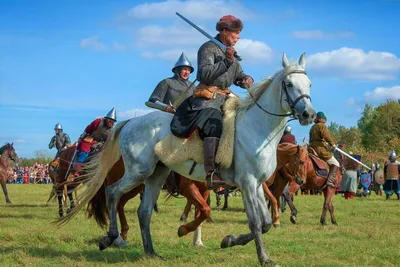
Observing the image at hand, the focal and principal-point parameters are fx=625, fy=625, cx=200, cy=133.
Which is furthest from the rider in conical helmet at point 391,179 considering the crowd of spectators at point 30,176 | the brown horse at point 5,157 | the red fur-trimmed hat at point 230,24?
the crowd of spectators at point 30,176

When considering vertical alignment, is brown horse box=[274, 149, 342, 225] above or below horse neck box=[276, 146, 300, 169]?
below

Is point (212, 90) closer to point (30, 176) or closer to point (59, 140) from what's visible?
point (59, 140)

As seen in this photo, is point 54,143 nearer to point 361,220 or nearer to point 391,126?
point 361,220

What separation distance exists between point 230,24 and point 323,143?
743 cm

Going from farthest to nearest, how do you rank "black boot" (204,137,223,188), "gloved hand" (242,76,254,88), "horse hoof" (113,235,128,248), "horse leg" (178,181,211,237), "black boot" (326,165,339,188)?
"black boot" (326,165,339,188) → "horse hoof" (113,235,128,248) → "horse leg" (178,181,211,237) → "gloved hand" (242,76,254,88) → "black boot" (204,137,223,188)

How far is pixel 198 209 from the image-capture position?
885 centimetres

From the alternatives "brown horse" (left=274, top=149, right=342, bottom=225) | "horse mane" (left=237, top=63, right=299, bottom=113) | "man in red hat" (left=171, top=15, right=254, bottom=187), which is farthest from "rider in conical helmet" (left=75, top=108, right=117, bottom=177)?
"horse mane" (left=237, top=63, right=299, bottom=113)

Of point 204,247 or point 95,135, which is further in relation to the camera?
point 95,135

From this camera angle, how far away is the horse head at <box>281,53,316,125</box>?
6.80 metres

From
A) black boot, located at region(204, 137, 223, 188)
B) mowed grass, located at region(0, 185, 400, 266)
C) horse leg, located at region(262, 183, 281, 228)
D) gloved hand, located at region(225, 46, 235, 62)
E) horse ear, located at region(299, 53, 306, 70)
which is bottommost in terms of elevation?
mowed grass, located at region(0, 185, 400, 266)

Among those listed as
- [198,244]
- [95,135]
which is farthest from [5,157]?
[198,244]

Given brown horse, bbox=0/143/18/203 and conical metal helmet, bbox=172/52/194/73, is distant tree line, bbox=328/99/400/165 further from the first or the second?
conical metal helmet, bbox=172/52/194/73

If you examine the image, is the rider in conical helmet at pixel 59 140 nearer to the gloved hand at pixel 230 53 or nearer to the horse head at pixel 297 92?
the gloved hand at pixel 230 53

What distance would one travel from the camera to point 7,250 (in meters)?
8.54
